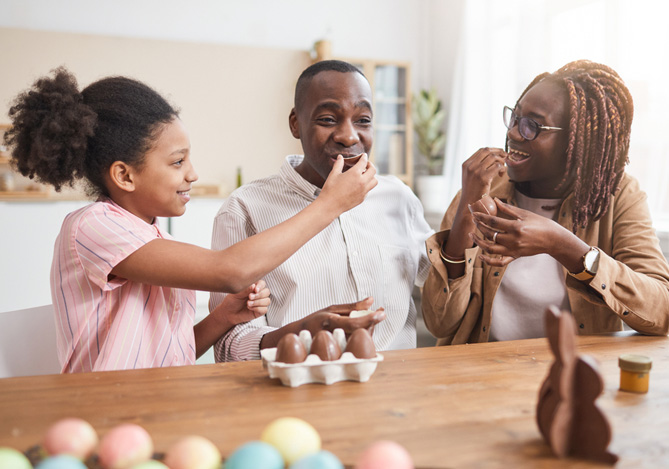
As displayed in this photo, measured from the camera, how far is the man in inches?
61.7

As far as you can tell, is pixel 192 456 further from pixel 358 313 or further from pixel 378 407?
pixel 358 313

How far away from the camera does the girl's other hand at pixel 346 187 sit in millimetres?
1263

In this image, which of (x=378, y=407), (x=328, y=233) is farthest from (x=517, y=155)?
(x=378, y=407)

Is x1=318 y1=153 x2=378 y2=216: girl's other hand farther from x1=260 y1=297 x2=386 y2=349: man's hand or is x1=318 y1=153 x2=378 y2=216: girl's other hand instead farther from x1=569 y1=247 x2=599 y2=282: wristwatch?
x1=569 y1=247 x2=599 y2=282: wristwatch

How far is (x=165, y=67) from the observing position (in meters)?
4.65

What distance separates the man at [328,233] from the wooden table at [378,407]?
1.53 ft

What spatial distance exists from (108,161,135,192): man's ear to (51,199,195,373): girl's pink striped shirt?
48mm

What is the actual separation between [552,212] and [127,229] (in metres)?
1.19

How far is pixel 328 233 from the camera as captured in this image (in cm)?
165

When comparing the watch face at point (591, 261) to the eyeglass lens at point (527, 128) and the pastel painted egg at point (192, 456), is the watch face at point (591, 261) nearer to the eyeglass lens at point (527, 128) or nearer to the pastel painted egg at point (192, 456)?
the eyeglass lens at point (527, 128)

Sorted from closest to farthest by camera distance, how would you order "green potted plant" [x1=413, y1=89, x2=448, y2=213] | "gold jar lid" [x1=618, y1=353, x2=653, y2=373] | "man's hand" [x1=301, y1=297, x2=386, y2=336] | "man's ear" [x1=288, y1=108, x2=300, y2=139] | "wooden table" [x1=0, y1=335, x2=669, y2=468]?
1. "wooden table" [x1=0, y1=335, x2=669, y2=468]
2. "gold jar lid" [x1=618, y1=353, x2=653, y2=373]
3. "man's hand" [x1=301, y1=297, x2=386, y2=336]
4. "man's ear" [x1=288, y1=108, x2=300, y2=139]
5. "green potted plant" [x1=413, y1=89, x2=448, y2=213]

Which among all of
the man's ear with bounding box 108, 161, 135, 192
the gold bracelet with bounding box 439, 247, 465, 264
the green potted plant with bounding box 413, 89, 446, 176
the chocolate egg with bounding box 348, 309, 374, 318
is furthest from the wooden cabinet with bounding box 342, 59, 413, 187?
the chocolate egg with bounding box 348, 309, 374, 318

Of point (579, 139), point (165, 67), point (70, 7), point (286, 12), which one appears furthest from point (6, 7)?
point (579, 139)

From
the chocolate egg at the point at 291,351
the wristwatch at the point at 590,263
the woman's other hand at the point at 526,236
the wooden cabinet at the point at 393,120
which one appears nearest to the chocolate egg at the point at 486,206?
the woman's other hand at the point at 526,236
